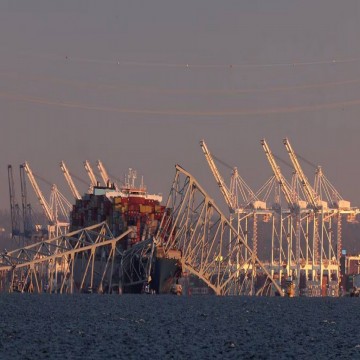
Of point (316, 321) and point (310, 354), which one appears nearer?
point (310, 354)

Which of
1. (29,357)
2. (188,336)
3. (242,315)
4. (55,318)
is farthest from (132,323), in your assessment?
(29,357)

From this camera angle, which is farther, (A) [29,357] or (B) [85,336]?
(B) [85,336]

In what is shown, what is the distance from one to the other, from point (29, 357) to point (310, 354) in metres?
19.8

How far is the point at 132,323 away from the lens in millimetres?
133000

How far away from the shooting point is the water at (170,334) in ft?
312

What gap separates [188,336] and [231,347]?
11.4 m

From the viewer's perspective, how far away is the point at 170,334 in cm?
11456

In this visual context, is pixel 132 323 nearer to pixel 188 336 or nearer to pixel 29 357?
pixel 188 336

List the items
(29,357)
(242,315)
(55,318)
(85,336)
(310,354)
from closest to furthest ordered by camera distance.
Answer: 1. (29,357)
2. (310,354)
3. (85,336)
4. (55,318)
5. (242,315)

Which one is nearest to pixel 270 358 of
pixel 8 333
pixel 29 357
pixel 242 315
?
pixel 29 357

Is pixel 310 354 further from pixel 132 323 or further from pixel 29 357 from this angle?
pixel 132 323

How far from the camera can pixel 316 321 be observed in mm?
149750

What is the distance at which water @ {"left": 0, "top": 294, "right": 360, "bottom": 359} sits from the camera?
3745 inches

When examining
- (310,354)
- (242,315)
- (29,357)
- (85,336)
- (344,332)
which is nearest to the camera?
(29,357)
